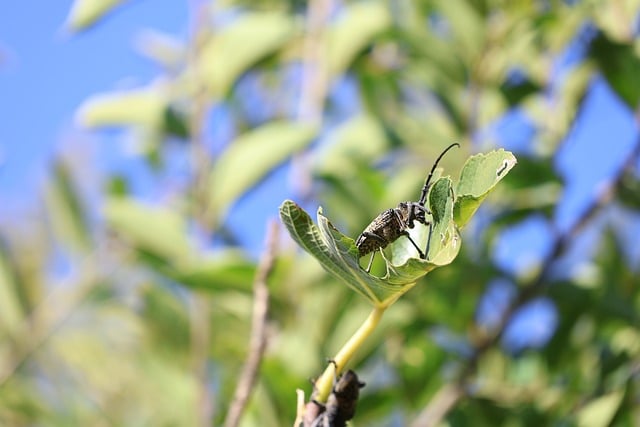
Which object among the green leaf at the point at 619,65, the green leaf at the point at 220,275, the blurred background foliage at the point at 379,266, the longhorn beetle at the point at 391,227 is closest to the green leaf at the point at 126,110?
the blurred background foliage at the point at 379,266

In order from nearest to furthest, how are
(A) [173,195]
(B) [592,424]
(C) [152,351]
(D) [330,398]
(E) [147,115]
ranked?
(D) [330,398]
(B) [592,424]
(C) [152,351]
(E) [147,115]
(A) [173,195]

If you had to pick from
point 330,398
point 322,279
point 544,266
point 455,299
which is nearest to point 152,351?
point 322,279

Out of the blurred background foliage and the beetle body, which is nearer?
the beetle body

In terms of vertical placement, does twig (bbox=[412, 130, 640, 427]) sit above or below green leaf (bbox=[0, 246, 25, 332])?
below

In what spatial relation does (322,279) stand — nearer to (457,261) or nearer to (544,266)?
(457,261)

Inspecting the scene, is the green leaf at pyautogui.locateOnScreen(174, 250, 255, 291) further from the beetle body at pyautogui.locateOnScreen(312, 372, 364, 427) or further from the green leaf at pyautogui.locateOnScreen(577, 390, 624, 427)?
the beetle body at pyautogui.locateOnScreen(312, 372, 364, 427)

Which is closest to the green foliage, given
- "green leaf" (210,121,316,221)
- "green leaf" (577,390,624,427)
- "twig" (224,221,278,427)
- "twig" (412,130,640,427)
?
"twig" (224,221,278,427)

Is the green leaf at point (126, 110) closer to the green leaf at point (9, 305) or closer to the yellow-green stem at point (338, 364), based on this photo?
the green leaf at point (9, 305)
